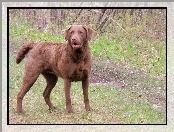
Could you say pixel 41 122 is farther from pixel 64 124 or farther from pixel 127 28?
pixel 127 28

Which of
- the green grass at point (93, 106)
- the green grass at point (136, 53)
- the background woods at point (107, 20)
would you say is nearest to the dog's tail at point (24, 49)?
the green grass at point (93, 106)

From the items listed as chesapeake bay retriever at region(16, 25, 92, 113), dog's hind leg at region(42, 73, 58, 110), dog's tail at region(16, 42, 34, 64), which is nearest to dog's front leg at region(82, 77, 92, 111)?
chesapeake bay retriever at region(16, 25, 92, 113)

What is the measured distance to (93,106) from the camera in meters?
7.34

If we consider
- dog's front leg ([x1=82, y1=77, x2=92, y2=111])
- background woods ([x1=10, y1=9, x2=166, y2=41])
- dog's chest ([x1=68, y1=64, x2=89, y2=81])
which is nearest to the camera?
dog's chest ([x1=68, y1=64, x2=89, y2=81])

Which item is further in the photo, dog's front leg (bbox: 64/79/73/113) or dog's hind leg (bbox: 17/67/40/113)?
dog's hind leg (bbox: 17/67/40/113)

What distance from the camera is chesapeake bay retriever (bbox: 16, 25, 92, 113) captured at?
20.8ft

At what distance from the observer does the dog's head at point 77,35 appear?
20.4 feet

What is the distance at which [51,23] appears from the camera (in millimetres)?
11102

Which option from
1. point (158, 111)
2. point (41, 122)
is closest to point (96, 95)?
point (158, 111)

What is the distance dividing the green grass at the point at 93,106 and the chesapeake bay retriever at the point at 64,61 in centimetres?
18

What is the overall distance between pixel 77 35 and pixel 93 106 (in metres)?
1.57

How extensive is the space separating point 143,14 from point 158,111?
14.4ft

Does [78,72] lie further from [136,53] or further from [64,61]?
[136,53]

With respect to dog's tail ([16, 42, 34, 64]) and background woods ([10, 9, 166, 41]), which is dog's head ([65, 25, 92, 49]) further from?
background woods ([10, 9, 166, 41])
